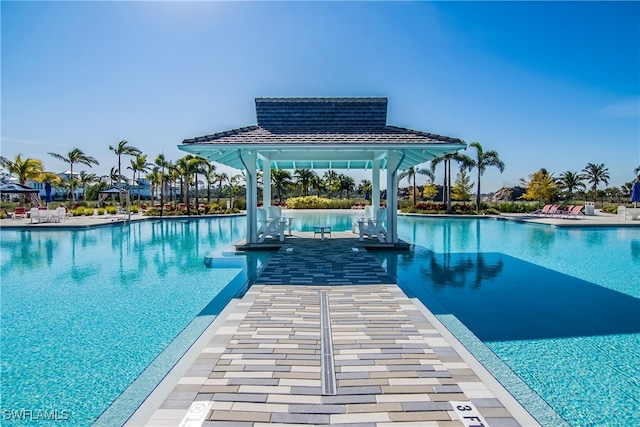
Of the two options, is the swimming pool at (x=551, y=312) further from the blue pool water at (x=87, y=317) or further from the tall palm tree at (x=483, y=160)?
the tall palm tree at (x=483, y=160)

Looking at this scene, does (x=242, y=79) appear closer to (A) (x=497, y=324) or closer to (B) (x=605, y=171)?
(A) (x=497, y=324)

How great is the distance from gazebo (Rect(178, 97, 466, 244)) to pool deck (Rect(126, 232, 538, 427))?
541 centimetres

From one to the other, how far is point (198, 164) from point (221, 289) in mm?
23284

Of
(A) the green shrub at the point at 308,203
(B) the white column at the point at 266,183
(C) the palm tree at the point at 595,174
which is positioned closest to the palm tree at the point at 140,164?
(A) the green shrub at the point at 308,203

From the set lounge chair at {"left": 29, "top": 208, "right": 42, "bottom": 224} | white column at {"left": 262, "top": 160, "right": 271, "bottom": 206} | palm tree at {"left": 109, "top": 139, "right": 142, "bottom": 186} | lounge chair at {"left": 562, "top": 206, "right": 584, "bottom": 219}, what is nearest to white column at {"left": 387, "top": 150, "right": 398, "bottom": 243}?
white column at {"left": 262, "top": 160, "right": 271, "bottom": 206}

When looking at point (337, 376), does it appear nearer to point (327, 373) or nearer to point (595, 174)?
point (327, 373)

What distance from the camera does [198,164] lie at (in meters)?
28.6

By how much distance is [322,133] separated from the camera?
10852 mm

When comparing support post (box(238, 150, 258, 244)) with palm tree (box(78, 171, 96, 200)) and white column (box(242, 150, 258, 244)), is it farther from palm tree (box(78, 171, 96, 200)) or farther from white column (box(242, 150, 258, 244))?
palm tree (box(78, 171, 96, 200))

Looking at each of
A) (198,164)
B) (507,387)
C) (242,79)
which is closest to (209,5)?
(242,79)

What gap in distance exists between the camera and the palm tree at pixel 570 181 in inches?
1826

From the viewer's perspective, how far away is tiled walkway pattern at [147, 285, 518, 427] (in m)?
2.78

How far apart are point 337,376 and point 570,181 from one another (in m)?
54.2

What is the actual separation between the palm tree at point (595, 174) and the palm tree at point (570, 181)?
2.98m
